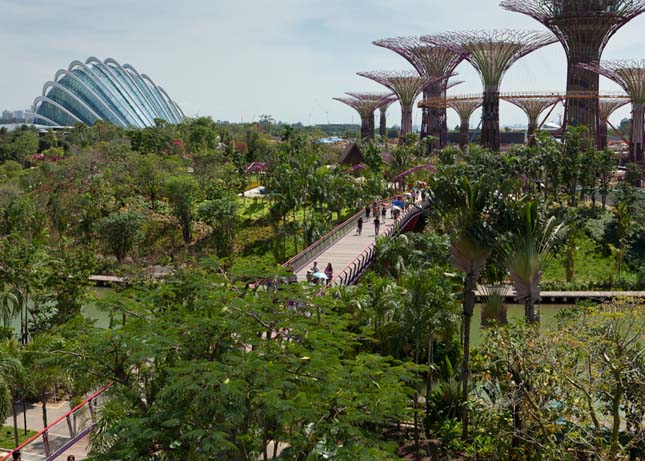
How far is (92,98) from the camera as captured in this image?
90250 mm

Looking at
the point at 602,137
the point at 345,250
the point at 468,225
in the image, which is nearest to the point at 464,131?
the point at 602,137

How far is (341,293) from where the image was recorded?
15.6 meters

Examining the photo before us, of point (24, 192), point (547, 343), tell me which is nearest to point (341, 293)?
point (547, 343)

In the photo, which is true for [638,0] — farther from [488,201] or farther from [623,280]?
[488,201]

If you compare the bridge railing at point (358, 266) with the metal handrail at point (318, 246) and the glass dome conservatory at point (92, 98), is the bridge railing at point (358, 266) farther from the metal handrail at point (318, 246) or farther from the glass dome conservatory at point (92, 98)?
the glass dome conservatory at point (92, 98)

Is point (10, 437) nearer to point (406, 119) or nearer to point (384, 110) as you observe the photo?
point (406, 119)

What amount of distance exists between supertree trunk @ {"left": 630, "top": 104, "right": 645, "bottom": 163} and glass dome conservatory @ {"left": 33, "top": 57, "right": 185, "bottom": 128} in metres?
61.7

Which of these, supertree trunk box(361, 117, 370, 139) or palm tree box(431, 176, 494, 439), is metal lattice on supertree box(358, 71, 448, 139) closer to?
supertree trunk box(361, 117, 370, 139)

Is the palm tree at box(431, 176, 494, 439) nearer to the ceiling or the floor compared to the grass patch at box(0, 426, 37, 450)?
nearer to the ceiling

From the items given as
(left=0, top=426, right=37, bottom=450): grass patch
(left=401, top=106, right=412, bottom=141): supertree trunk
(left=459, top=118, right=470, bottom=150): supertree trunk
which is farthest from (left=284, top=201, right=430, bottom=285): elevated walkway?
(left=459, top=118, right=470, bottom=150): supertree trunk

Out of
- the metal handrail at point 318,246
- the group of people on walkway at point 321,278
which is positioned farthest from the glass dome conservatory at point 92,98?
the group of people on walkway at point 321,278

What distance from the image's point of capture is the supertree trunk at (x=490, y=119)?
54.2 meters

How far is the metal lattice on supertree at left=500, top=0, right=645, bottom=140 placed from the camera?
48.6 metres

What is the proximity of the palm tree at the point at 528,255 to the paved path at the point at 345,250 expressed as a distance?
931 cm
